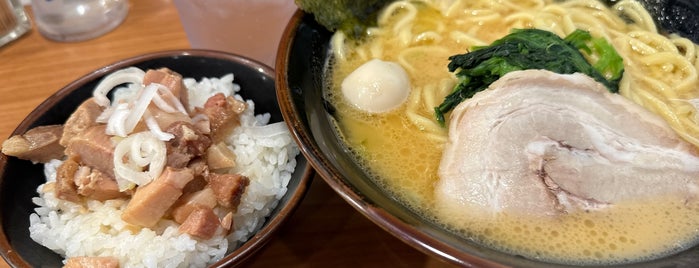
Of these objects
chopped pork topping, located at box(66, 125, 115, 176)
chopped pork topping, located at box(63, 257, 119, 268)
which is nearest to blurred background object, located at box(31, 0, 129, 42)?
chopped pork topping, located at box(66, 125, 115, 176)

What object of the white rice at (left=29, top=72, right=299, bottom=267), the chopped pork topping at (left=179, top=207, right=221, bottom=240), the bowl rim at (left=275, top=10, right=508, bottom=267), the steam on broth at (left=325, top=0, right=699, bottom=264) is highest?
the bowl rim at (left=275, top=10, right=508, bottom=267)

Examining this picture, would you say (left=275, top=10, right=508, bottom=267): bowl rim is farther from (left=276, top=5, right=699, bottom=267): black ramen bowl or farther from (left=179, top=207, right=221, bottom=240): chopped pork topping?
(left=179, top=207, right=221, bottom=240): chopped pork topping

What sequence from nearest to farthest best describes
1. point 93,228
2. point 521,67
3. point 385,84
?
point 93,228 → point 521,67 → point 385,84

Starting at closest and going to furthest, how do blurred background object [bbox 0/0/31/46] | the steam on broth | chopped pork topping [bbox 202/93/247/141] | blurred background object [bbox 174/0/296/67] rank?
1. the steam on broth
2. chopped pork topping [bbox 202/93/247/141]
3. blurred background object [bbox 174/0/296/67]
4. blurred background object [bbox 0/0/31/46]

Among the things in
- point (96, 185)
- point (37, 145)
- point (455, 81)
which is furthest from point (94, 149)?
point (455, 81)

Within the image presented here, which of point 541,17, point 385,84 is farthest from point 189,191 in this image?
point 541,17

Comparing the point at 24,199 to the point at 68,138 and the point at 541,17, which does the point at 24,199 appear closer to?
the point at 68,138

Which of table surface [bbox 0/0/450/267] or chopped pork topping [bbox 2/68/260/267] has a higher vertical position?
chopped pork topping [bbox 2/68/260/267]
